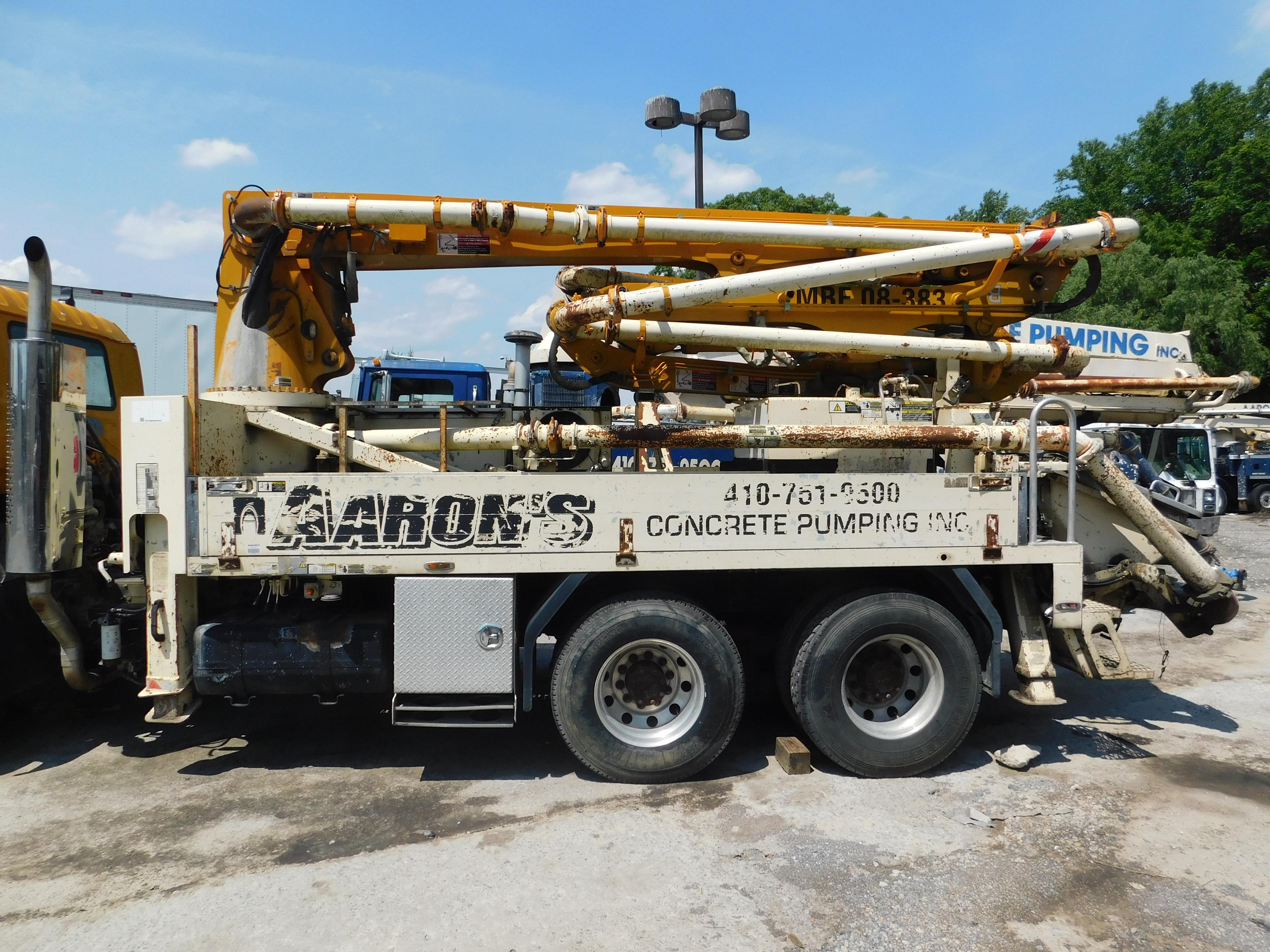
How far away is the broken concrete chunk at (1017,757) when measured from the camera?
4.83 m

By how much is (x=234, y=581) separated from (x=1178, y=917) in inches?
191

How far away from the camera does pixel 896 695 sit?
4898 millimetres

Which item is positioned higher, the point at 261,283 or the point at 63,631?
the point at 261,283

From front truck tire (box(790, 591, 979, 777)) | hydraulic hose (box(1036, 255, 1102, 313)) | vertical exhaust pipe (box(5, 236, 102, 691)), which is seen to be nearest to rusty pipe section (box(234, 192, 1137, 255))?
hydraulic hose (box(1036, 255, 1102, 313))

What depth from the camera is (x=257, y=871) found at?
147 inches

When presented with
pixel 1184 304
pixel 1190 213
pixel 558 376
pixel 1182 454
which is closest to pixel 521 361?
pixel 558 376

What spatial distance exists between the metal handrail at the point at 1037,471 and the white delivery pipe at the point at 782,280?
1057mm

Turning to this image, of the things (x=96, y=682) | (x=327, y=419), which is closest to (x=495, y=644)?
(x=327, y=419)

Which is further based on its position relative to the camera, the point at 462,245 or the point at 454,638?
the point at 462,245

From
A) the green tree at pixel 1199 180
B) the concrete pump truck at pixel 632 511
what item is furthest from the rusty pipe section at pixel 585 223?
the green tree at pixel 1199 180

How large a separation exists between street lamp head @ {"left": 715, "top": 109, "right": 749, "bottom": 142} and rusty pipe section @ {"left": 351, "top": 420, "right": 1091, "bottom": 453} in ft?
19.8

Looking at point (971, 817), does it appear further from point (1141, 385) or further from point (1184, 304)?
point (1184, 304)

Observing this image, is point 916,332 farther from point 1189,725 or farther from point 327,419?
point 327,419

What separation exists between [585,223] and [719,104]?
5.02 metres
